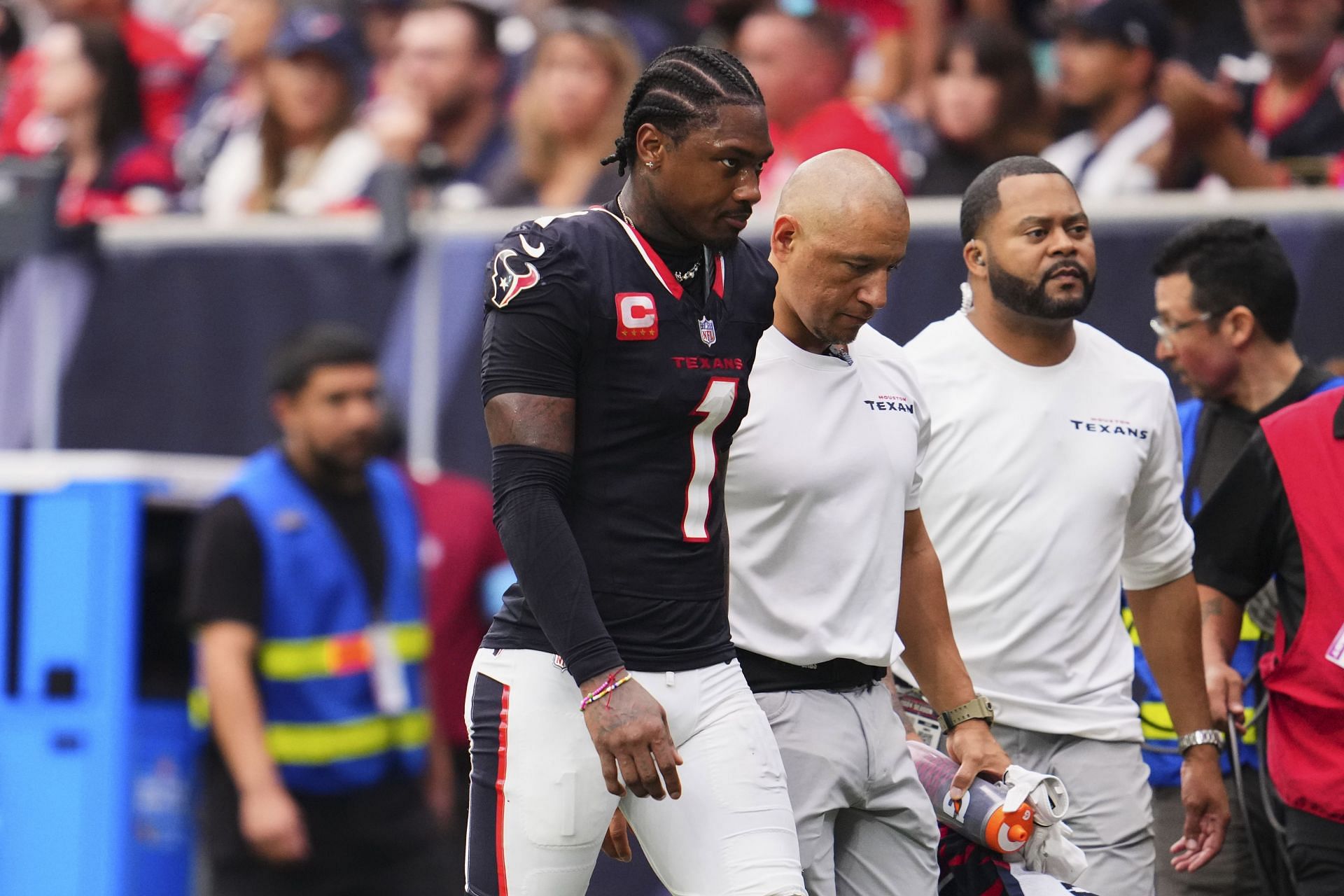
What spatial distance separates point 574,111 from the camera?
8.28m

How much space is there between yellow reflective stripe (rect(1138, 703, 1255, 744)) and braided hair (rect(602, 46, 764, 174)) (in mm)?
2456

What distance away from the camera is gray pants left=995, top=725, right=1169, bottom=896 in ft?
15.1

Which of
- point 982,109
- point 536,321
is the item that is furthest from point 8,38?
point 536,321

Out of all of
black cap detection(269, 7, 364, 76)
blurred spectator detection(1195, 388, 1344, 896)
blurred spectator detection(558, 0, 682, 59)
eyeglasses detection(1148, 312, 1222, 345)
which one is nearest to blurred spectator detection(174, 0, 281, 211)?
black cap detection(269, 7, 364, 76)

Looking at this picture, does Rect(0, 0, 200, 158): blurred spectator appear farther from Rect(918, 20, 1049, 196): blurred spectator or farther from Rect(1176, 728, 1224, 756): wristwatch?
Rect(1176, 728, 1224, 756): wristwatch

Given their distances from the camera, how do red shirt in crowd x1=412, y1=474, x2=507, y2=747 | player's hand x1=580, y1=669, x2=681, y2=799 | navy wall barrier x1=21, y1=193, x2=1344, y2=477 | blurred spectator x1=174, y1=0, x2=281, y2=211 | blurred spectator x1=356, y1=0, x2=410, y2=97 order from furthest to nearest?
blurred spectator x1=356, y1=0, x2=410, y2=97 → blurred spectator x1=174, y1=0, x2=281, y2=211 → red shirt in crowd x1=412, y1=474, x2=507, y2=747 → navy wall barrier x1=21, y1=193, x2=1344, y2=477 → player's hand x1=580, y1=669, x2=681, y2=799

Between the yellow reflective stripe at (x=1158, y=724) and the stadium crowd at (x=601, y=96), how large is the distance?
220 cm

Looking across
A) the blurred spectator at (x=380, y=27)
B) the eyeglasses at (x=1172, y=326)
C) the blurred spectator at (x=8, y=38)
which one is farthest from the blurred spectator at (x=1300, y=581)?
the blurred spectator at (x=8, y=38)

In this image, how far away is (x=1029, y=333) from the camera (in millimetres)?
4773

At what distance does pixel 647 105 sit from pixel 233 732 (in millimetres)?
2821

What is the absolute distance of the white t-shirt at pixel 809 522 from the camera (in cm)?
415

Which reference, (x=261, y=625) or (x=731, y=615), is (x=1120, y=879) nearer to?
(x=731, y=615)

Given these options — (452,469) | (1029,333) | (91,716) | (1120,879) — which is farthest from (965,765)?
(452,469)

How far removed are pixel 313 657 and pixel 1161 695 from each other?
248cm
